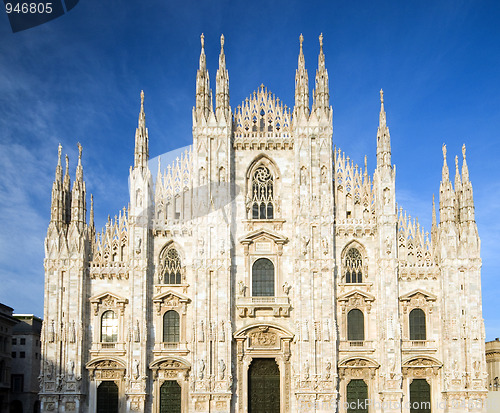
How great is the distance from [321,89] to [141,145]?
42.1 ft

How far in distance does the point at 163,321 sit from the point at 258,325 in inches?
245

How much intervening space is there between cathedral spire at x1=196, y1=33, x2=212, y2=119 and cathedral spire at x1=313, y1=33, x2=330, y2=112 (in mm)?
7323

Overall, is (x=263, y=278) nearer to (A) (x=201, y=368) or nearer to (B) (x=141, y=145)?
(A) (x=201, y=368)

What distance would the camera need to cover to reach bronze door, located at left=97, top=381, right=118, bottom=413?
144 feet

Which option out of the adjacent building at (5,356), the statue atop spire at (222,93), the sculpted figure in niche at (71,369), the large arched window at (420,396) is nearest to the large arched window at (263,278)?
the statue atop spire at (222,93)

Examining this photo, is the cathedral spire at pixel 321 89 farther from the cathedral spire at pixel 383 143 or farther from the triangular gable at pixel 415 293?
the triangular gable at pixel 415 293

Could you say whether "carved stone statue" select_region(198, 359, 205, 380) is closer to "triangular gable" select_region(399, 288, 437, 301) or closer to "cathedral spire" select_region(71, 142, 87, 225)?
"cathedral spire" select_region(71, 142, 87, 225)

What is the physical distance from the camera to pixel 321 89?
155ft

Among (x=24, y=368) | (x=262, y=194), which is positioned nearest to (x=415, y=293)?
(x=262, y=194)

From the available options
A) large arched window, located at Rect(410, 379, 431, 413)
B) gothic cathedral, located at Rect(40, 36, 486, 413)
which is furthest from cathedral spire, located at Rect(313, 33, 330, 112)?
large arched window, located at Rect(410, 379, 431, 413)

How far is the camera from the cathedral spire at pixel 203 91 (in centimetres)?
4697

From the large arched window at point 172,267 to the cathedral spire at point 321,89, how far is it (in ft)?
45.0

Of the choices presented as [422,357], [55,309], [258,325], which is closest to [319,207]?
[258,325]

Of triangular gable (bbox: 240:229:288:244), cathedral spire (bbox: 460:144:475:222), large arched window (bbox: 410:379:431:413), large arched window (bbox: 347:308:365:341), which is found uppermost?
cathedral spire (bbox: 460:144:475:222)
